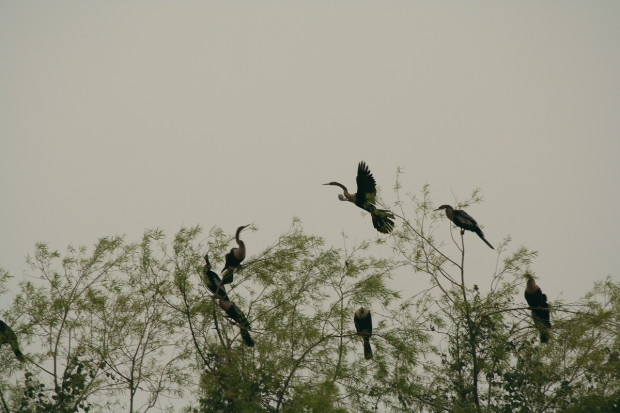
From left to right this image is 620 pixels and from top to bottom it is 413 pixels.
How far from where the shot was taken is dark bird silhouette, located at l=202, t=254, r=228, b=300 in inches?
299

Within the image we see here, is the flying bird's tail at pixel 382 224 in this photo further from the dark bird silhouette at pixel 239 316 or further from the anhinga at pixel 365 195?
the dark bird silhouette at pixel 239 316

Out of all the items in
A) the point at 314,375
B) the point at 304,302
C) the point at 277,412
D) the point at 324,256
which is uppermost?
the point at 324,256

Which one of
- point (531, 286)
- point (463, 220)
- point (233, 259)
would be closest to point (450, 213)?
point (463, 220)

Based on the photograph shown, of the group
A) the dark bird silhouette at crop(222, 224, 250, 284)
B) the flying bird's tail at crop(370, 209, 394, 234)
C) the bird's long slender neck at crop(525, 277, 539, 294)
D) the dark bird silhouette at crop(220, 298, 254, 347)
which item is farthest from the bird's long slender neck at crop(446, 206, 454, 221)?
the dark bird silhouette at crop(220, 298, 254, 347)

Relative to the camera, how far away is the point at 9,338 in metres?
8.43

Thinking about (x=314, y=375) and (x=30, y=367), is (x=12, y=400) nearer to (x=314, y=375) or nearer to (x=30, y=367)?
(x=30, y=367)

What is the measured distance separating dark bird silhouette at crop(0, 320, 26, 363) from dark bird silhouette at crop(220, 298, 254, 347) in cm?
302

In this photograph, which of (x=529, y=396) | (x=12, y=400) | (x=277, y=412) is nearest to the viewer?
(x=277, y=412)

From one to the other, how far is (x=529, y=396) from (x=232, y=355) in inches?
156

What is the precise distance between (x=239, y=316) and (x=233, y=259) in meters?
0.77

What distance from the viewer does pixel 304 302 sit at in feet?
26.2

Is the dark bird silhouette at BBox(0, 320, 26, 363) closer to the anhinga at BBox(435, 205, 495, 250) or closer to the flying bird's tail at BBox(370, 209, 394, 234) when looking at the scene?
the flying bird's tail at BBox(370, 209, 394, 234)

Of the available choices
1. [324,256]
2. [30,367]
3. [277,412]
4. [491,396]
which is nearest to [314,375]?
[277,412]

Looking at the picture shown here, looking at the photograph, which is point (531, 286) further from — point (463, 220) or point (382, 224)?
point (382, 224)
